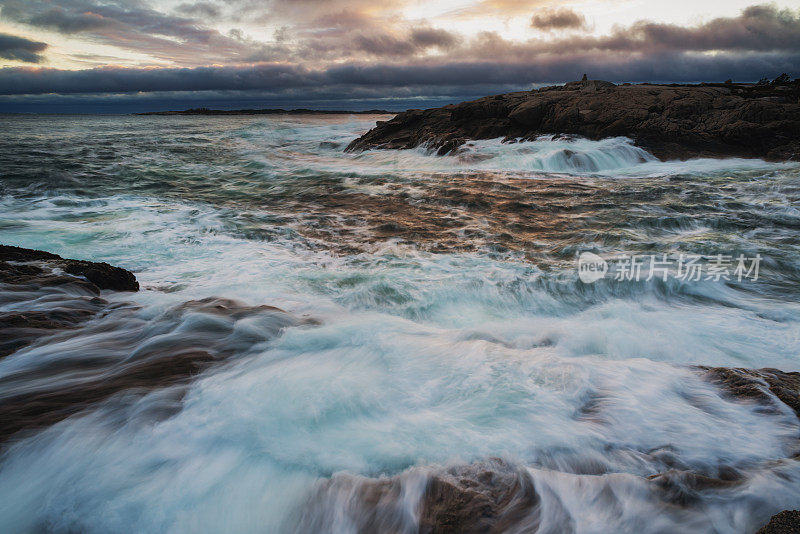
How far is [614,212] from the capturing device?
8750 mm

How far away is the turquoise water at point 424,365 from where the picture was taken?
224 centimetres

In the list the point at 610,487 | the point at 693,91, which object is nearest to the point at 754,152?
the point at 693,91

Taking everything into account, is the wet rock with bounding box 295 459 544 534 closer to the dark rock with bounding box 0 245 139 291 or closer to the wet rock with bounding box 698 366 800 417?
the wet rock with bounding box 698 366 800 417

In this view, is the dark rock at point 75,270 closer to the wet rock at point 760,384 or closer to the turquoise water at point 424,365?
the turquoise water at point 424,365

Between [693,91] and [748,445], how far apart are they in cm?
2234

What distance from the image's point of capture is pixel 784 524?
5.90 ft

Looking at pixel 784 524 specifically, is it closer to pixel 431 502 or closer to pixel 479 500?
pixel 479 500

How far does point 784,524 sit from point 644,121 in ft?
63.2

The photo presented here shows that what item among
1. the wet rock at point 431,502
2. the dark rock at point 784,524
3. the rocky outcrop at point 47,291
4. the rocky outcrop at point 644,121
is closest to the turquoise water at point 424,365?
the wet rock at point 431,502

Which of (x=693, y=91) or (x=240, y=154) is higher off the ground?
(x=693, y=91)

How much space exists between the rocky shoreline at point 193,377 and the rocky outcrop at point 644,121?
53.4 ft

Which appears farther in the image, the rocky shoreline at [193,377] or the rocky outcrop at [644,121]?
the rocky outcrop at [644,121]

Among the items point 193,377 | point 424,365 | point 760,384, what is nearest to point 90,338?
point 193,377

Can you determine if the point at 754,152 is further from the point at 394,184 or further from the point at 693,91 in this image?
the point at 394,184
